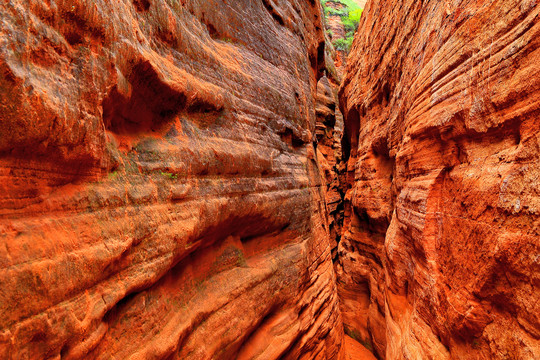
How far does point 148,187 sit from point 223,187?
1319 mm

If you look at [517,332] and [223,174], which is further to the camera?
[223,174]

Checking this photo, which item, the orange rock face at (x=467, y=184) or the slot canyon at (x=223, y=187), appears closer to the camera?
the slot canyon at (x=223, y=187)

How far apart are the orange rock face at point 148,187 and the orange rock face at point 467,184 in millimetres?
2628

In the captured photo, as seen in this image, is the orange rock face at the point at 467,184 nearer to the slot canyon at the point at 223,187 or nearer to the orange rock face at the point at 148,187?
the slot canyon at the point at 223,187

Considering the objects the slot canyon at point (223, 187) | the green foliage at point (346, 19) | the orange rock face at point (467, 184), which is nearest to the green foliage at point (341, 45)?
the green foliage at point (346, 19)

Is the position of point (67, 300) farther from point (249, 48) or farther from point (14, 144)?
point (249, 48)

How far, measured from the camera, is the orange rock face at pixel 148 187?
2020 millimetres

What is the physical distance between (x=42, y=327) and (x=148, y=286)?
109 centimetres

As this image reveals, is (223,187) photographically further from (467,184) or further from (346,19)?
(346,19)

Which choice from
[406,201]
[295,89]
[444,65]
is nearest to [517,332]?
[406,201]

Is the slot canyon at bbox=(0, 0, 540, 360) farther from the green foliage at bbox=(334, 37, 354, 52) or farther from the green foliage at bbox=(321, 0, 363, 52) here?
the green foliage at bbox=(321, 0, 363, 52)

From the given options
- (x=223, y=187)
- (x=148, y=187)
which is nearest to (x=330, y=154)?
(x=223, y=187)

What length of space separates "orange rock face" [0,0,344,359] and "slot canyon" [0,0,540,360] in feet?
0.06

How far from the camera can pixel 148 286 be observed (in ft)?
9.97
